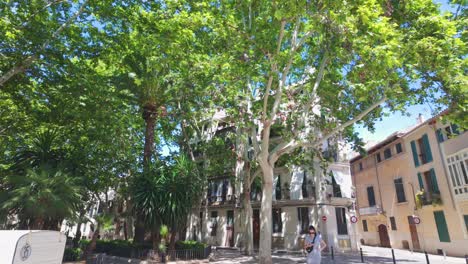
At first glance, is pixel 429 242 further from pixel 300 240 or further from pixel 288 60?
pixel 288 60

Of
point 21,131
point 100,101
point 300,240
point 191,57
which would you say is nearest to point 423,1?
point 191,57

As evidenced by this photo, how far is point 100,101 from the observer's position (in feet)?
44.9

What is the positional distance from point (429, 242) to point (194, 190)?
18732mm

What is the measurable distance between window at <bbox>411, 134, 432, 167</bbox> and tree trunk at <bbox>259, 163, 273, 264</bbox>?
54.8ft

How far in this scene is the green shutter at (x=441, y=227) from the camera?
818 inches

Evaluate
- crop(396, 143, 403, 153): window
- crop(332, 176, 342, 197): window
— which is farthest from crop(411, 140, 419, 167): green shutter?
crop(332, 176, 342, 197): window

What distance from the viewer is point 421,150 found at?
23.8 meters

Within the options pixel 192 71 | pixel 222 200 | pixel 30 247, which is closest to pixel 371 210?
pixel 222 200

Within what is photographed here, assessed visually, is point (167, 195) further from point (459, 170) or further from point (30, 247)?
point (459, 170)

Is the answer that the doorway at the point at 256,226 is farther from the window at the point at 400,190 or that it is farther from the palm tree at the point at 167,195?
the palm tree at the point at 167,195

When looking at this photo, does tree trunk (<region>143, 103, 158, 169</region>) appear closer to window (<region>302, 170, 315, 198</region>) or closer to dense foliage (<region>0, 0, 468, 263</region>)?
dense foliage (<region>0, 0, 468, 263</region>)

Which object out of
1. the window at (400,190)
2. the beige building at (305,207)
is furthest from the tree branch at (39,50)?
the window at (400,190)

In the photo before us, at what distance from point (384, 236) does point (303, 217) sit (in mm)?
10273

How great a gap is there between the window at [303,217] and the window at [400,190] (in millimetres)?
8818
